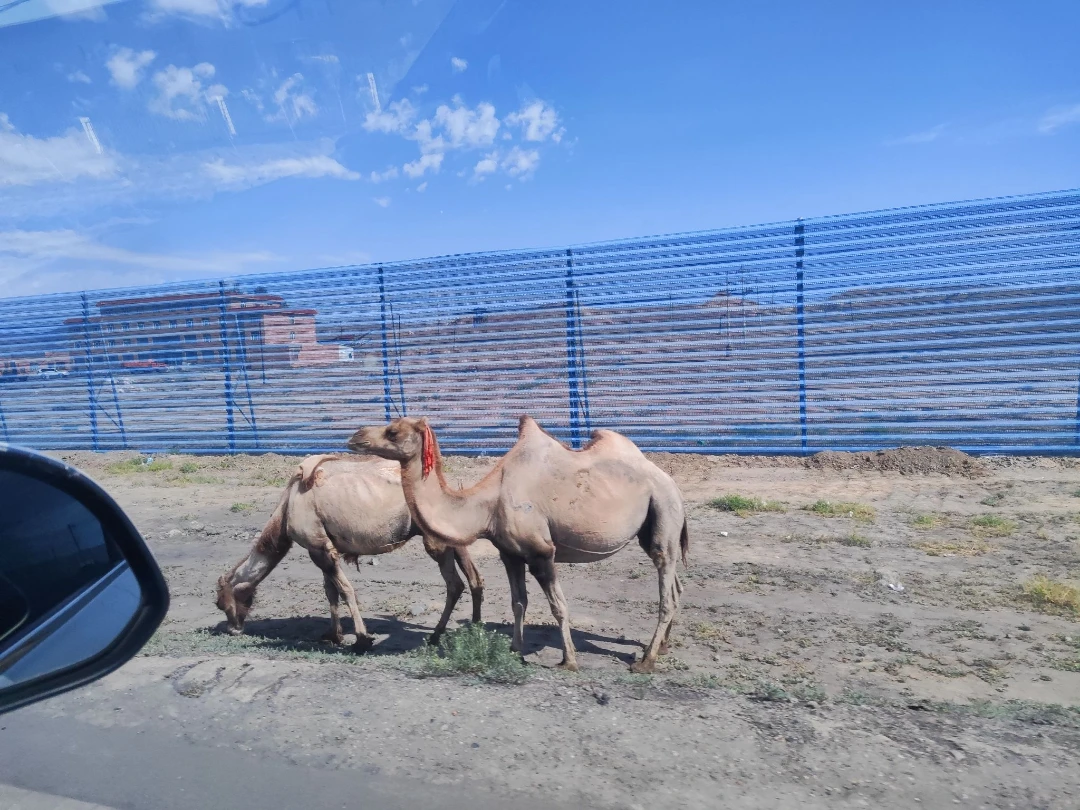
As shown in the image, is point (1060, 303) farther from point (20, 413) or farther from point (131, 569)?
point (20, 413)

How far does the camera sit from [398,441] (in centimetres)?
554

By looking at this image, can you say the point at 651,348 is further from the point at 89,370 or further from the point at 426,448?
the point at 89,370

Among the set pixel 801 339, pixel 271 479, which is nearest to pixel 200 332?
pixel 271 479

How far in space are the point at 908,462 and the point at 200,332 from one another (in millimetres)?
12078

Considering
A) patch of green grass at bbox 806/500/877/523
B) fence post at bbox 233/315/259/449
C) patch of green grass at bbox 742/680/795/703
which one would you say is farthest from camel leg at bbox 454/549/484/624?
fence post at bbox 233/315/259/449

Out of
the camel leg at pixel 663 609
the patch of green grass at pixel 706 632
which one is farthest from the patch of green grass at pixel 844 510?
the camel leg at pixel 663 609

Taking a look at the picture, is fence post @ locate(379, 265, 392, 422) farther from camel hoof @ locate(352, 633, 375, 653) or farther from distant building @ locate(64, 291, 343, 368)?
camel hoof @ locate(352, 633, 375, 653)

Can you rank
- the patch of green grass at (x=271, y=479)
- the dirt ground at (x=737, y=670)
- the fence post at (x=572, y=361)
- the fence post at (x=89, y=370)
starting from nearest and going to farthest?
the dirt ground at (x=737, y=670), the fence post at (x=572, y=361), the patch of green grass at (x=271, y=479), the fence post at (x=89, y=370)

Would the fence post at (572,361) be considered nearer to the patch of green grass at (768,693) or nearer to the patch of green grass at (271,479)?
the patch of green grass at (271,479)

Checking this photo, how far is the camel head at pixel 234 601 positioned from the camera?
671 cm

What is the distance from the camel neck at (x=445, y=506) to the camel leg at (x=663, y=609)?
4.01 feet

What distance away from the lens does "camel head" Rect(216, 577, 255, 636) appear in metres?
6.71

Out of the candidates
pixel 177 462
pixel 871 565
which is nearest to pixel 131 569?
pixel 871 565

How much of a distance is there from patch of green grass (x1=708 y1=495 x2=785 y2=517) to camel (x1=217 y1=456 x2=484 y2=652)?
4.27m
